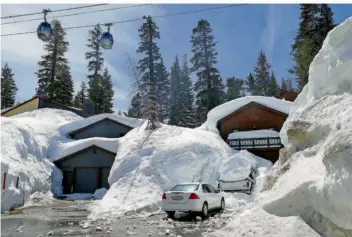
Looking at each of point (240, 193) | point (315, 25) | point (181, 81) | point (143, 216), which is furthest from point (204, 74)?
point (143, 216)

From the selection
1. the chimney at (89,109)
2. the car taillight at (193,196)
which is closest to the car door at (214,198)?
the car taillight at (193,196)

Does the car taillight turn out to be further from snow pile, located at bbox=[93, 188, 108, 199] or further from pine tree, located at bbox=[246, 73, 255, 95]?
pine tree, located at bbox=[246, 73, 255, 95]

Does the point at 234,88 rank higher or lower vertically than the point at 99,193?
higher

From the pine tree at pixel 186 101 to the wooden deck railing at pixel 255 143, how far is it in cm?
2476

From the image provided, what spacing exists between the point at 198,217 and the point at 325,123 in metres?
8.34

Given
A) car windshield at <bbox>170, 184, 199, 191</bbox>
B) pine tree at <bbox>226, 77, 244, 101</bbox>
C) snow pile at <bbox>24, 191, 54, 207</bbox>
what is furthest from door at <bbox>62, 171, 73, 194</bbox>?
pine tree at <bbox>226, 77, 244, 101</bbox>

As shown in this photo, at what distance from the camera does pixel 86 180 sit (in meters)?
28.4

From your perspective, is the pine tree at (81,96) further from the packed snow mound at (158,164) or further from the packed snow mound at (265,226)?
the packed snow mound at (265,226)

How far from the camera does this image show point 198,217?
14.2 meters

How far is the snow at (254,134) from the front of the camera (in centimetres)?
2791

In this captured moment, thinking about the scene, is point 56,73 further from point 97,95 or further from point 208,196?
point 208,196

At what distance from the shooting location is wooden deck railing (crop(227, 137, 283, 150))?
2697cm

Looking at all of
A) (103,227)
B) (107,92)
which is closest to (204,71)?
(107,92)

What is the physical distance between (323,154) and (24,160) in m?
23.8
